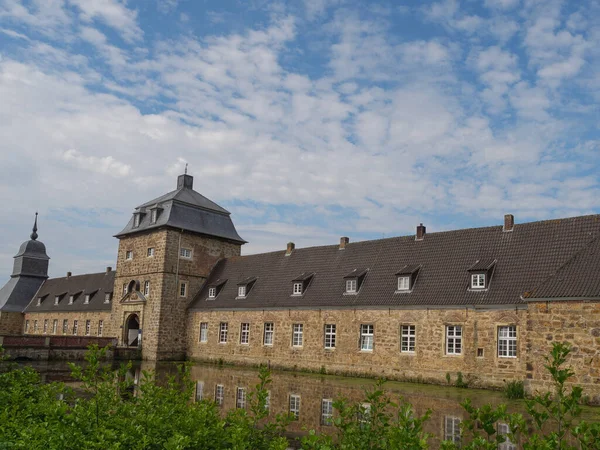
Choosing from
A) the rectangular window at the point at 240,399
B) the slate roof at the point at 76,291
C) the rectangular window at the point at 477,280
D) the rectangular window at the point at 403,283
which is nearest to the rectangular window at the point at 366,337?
the rectangular window at the point at 403,283

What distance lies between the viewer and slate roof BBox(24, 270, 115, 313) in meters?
43.6

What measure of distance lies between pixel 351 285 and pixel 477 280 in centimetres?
619

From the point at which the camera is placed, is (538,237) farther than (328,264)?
No

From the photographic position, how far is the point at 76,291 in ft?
155

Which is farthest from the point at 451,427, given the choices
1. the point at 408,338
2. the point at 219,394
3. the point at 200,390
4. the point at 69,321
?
the point at 69,321

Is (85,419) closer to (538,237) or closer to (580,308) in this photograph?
(580,308)

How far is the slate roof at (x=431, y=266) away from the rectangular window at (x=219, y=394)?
8.26m

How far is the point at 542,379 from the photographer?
55.9 ft

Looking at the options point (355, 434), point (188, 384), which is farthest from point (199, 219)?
point (355, 434)

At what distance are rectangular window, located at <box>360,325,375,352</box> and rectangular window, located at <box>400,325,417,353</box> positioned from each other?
4.90 ft

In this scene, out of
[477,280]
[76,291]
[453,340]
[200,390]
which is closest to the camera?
[200,390]

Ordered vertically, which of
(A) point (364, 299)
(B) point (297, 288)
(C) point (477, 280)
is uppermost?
(C) point (477, 280)

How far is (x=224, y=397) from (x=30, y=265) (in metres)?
46.7

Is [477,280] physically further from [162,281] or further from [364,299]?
[162,281]
